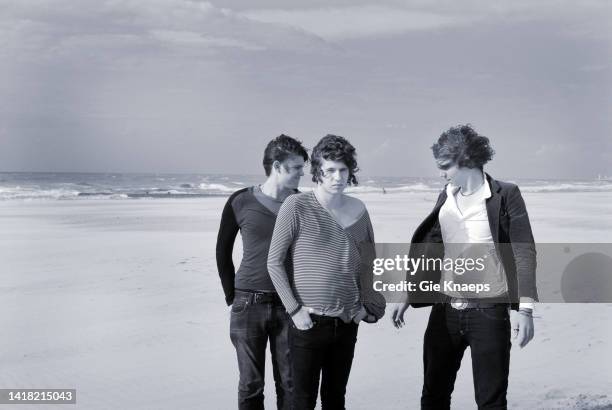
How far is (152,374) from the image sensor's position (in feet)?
16.1

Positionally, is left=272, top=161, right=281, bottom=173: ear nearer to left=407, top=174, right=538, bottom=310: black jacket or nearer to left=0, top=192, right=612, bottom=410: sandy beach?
left=407, top=174, right=538, bottom=310: black jacket

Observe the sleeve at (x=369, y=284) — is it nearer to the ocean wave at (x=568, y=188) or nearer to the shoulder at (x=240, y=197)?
the shoulder at (x=240, y=197)

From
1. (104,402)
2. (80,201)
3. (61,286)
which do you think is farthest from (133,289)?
(80,201)

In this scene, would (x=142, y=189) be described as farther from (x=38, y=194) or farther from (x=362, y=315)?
(x=362, y=315)

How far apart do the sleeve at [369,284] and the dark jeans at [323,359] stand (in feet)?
0.30

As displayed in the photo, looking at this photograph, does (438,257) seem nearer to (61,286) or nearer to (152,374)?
(152,374)

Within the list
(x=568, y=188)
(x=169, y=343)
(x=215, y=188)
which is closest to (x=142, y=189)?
(x=215, y=188)

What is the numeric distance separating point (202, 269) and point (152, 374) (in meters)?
4.02

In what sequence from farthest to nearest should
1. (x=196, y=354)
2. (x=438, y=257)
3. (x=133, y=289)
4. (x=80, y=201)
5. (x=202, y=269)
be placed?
(x=80, y=201), (x=202, y=269), (x=133, y=289), (x=196, y=354), (x=438, y=257)

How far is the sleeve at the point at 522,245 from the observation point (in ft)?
8.57

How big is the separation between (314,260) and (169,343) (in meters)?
3.37

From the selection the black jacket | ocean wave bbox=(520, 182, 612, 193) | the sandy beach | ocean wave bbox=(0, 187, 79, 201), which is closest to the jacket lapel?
the black jacket

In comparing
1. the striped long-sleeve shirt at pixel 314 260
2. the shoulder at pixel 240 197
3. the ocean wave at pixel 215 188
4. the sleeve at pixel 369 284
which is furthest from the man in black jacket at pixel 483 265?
the ocean wave at pixel 215 188

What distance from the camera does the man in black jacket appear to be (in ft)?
8.70
